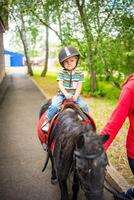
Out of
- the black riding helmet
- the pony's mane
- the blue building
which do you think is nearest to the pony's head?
the pony's mane

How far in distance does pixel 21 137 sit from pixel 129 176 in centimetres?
355

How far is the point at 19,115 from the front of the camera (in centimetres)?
Result: 1087

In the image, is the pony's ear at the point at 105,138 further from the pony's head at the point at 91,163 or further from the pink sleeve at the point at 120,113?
the pink sleeve at the point at 120,113

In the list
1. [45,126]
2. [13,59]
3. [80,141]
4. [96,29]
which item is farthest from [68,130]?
[13,59]

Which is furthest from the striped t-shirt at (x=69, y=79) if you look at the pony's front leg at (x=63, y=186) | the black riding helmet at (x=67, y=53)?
the pony's front leg at (x=63, y=186)

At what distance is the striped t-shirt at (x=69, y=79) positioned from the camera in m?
5.22

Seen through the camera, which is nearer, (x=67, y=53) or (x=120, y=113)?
(x=120, y=113)

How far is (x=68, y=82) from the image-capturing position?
528cm

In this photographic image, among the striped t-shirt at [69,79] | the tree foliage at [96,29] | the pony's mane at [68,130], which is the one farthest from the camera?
the tree foliage at [96,29]

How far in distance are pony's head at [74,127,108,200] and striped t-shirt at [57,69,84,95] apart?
7.96 ft

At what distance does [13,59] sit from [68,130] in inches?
2606

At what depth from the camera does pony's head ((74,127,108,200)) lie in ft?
9.30

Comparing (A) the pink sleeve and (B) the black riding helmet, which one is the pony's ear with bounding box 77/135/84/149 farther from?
(B) the black riding helmet

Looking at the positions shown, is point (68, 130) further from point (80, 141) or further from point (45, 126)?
point (45, 126)
